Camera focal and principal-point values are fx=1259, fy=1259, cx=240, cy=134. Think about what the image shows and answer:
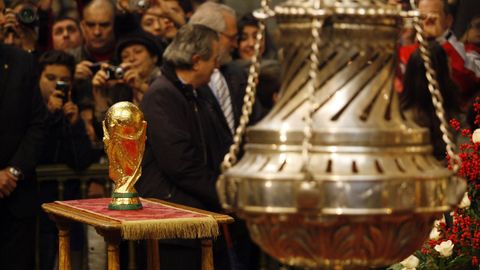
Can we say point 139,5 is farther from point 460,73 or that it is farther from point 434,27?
point 460,73

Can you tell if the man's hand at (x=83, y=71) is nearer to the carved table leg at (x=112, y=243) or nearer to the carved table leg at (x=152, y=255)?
the carved table leg at (x=152, y=255)

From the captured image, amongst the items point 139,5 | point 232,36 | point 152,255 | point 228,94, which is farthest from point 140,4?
point 152,255

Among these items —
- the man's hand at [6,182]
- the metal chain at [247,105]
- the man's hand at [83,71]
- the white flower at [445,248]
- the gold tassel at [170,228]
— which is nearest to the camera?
the metal chain at [247,105]

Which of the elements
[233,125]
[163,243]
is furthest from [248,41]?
[163,243]

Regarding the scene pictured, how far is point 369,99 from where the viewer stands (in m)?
1.90

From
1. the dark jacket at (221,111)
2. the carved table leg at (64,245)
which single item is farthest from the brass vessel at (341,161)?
the dark jacket at (221,111)

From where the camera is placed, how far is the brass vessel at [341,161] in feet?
5.90

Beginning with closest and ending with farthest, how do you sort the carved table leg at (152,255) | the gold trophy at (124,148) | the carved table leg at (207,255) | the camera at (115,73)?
1. the gold trophy at (124,148)
2. the carved table leg at (207,255)
3. the carved table leg at (152,255)
4. the camera at (115,73)

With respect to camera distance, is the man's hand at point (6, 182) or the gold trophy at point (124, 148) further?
the man's hand at point (6, 182)

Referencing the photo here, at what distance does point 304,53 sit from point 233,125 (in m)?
6.02

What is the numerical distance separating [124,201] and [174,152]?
3.47 ft

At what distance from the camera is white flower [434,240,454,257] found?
14.7 ft

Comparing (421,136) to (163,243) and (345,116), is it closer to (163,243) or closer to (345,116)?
(345,116)

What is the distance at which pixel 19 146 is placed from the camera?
804 cm
